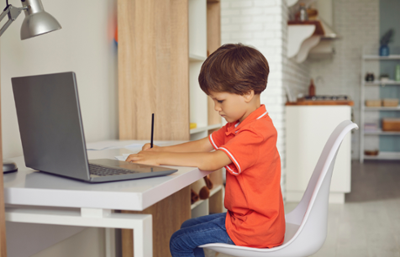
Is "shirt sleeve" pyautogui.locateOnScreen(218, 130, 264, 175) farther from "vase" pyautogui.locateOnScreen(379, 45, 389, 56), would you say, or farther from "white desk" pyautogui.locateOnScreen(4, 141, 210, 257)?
"vase" pyautogui.locateOnScreen(379, 45, 389, 56)

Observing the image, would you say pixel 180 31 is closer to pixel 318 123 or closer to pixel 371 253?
pixel 371 253

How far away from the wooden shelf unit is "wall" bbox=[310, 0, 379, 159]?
199 inches

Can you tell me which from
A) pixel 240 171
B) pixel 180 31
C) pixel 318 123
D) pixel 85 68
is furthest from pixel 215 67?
pixel 318 123

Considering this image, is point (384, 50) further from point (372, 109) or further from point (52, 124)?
point (52, 124)

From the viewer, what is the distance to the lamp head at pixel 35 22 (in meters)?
1.16

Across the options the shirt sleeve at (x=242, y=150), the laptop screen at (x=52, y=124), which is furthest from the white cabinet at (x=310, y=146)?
the laptop screen at (x=52, y=124)

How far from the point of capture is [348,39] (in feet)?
21.2

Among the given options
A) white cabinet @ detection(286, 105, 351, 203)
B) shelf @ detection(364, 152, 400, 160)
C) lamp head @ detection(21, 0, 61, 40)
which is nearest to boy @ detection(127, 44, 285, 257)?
lamp head @ detection(21, 0, 61, 40)

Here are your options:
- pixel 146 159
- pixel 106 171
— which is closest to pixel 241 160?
pixel 146 159

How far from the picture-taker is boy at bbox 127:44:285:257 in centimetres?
115

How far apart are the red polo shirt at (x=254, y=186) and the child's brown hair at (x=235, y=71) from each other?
10cm

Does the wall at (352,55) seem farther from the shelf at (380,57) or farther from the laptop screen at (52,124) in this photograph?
the laptop screen at (52,124)

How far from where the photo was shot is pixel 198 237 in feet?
4.04

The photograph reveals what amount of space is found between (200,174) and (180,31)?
963 millimetres
